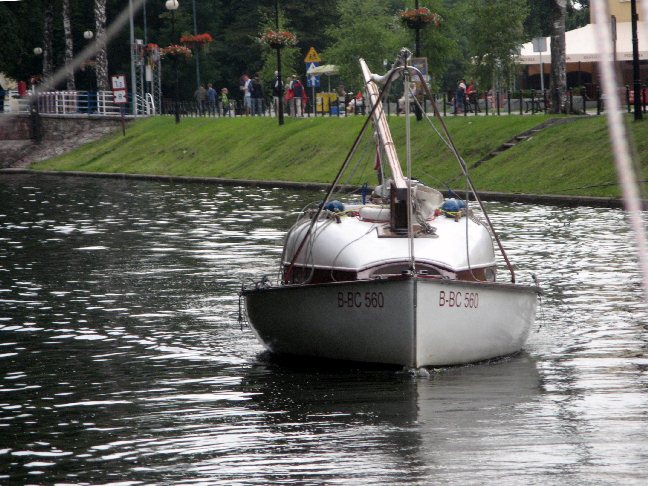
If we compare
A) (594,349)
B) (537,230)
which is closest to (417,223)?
(594,349)

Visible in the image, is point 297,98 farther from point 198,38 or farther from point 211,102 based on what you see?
point 211,102

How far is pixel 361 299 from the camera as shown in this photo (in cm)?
1407

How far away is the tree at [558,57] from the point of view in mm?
44969

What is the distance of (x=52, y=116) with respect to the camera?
78.8 meters

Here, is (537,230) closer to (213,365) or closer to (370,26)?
(213,365)

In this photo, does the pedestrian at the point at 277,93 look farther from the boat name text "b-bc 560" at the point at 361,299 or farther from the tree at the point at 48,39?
the boat name text "b-bc 560" at the point at 361,299

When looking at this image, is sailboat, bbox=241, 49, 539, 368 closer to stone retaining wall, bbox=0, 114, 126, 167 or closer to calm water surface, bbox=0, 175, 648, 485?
calm water surface, bbox=0, 175, 648, 485

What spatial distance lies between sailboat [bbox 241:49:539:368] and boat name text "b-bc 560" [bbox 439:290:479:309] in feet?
0.04

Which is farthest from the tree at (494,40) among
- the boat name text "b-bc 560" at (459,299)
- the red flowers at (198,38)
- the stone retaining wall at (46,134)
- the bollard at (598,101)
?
the boat name text "b-bc 560" at (459,299)

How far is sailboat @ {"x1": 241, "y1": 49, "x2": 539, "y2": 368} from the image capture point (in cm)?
1393

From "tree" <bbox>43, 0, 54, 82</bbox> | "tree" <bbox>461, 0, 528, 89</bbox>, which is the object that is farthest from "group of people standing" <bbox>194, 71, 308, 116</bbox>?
"tree" <bbox>43, 0, 54, 82</bbox>

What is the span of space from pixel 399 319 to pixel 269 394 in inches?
53.6

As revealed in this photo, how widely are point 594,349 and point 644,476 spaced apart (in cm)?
571

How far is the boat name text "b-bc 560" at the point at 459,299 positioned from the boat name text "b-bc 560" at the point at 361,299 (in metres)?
0.55
